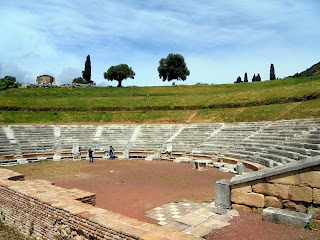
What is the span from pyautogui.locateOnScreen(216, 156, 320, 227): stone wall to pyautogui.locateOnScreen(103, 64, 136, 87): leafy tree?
75092mm

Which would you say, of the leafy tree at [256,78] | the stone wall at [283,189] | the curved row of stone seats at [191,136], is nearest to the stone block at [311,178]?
the stone wall at [283,189]

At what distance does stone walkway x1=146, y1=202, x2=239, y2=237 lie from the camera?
287 inches

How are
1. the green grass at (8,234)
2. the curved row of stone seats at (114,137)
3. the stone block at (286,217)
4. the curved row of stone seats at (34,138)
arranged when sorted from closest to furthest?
1. the stone block at (286,217)
2. the green grass at (8,234)
3. the curved row of stone seats at (34,138)
4. the curved row of stone seats at (114,137)

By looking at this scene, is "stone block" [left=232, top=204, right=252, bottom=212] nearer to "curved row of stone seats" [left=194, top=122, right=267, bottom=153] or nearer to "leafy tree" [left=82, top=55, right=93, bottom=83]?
"curved row of stone seats" [left=194, top=122, right=267, bottom=153]

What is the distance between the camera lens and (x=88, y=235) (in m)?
6.66

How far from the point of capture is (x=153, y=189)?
13.2m


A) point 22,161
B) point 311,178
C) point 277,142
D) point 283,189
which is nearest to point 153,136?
point 22,161

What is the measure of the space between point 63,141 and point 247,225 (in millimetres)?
27643

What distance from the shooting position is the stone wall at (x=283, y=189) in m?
7.07

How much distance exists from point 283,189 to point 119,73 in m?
76.2

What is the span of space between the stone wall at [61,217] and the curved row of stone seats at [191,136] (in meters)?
17.6

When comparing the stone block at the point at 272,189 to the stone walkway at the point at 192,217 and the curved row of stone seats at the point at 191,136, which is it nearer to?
the stone walkway at the point at 192,217

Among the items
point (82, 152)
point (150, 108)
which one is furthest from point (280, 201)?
point (150, 108)

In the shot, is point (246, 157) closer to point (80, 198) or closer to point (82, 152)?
point (80, 198)
